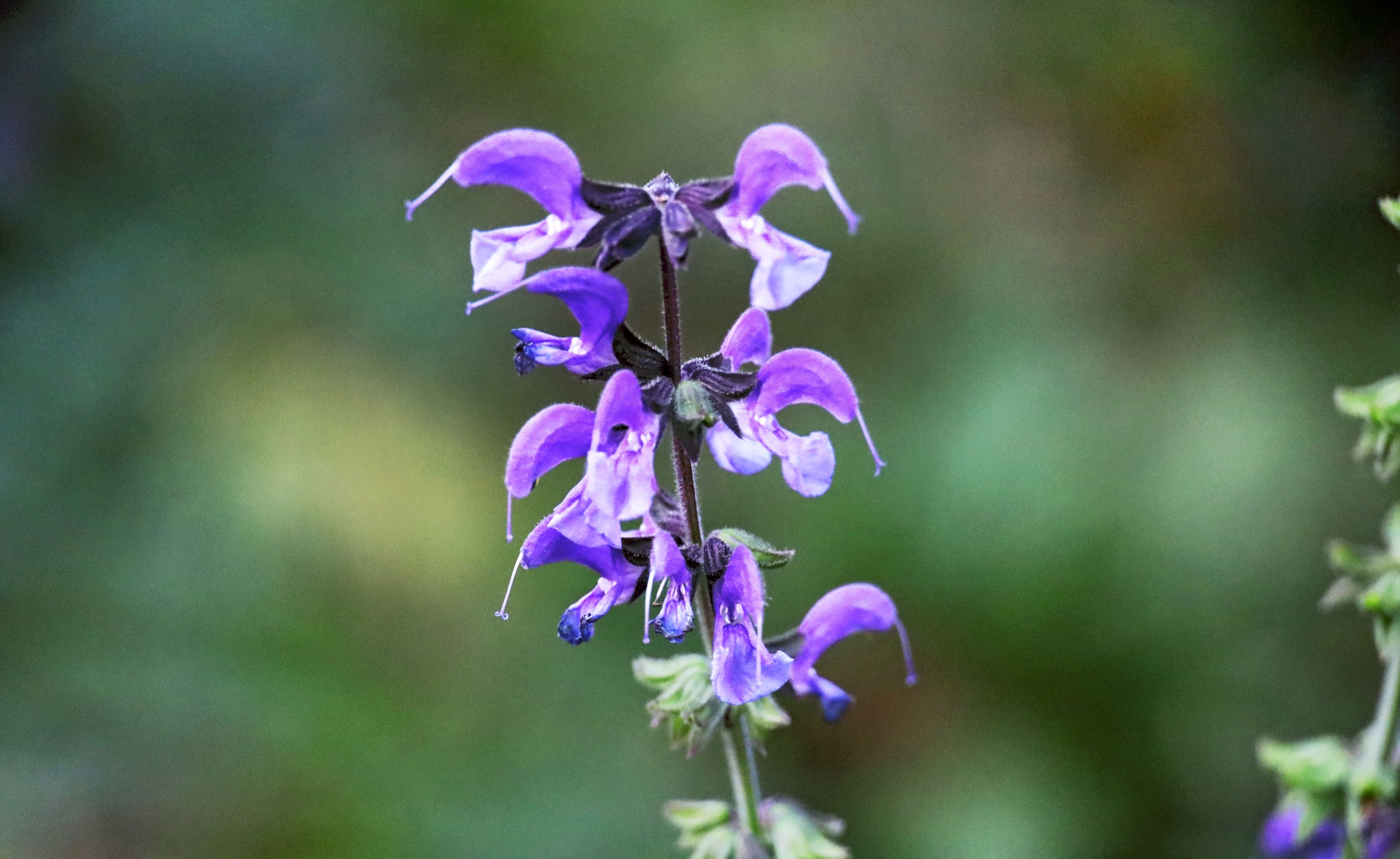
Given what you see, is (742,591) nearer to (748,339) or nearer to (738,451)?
(738,451)

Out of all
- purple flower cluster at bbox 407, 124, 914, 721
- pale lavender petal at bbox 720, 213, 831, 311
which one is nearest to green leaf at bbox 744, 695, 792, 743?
purple flower cluster at bbox 407, 124, 914, 721

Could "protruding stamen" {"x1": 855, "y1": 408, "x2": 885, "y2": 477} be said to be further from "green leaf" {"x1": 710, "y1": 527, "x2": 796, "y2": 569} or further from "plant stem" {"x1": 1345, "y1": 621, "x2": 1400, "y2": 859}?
"plant stem" {"x1": 1345, "y1": 621, "x2": 1400, "y2": 859}

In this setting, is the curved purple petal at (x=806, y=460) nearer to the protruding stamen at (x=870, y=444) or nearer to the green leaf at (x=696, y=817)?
the protruding stamen at (x=870, y=444)

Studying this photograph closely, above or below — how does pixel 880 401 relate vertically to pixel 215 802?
above

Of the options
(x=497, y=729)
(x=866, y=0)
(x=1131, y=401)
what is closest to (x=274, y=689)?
(x=497, y=729)

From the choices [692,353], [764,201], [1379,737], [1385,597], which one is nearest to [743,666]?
[764,201]

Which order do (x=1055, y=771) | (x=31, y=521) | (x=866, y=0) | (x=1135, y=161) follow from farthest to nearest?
(x=866, y=0) → (x=1135, y=161) → (x=31, y=521) → (x=1055, y=771)

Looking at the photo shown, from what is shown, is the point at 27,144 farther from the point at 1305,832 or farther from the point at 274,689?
the point at 1305,832
